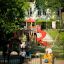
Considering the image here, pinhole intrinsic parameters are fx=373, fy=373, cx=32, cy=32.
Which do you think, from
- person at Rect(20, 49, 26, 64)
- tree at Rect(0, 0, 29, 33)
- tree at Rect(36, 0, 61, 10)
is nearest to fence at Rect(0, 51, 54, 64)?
person at Rect(20, 49, 26, 64)

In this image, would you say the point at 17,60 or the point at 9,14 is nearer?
the point at 9,14

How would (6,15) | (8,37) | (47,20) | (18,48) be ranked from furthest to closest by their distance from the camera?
(47,20) → (18,48) → (8,37) → (6,15)

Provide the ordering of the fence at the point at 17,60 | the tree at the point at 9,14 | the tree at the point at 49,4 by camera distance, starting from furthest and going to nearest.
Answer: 1. the tree at the point at 49,4
2. the fence at the point at 17,60
3. the tree at the point at 9,14

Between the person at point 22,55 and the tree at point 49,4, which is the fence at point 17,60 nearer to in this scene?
the person at point 22,55

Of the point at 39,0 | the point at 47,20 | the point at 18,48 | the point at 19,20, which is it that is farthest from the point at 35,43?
the point at 47,20

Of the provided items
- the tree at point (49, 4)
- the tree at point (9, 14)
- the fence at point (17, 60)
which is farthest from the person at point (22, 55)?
the tree at point (49, 4)

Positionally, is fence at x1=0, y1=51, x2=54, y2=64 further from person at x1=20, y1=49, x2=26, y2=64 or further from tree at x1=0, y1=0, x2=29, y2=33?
tree at x1=0, y1=0, x2=29, y2=33

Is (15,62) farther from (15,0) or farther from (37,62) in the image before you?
(15,0)

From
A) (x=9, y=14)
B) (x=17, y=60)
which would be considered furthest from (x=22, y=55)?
(x=9, y=14)

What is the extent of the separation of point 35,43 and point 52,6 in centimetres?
729

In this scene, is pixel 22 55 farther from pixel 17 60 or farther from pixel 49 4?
pixel 49 4

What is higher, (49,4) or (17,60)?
(49,4)

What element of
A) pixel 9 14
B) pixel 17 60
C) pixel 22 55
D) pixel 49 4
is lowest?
pixel 22 55

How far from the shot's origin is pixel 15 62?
1867cm
